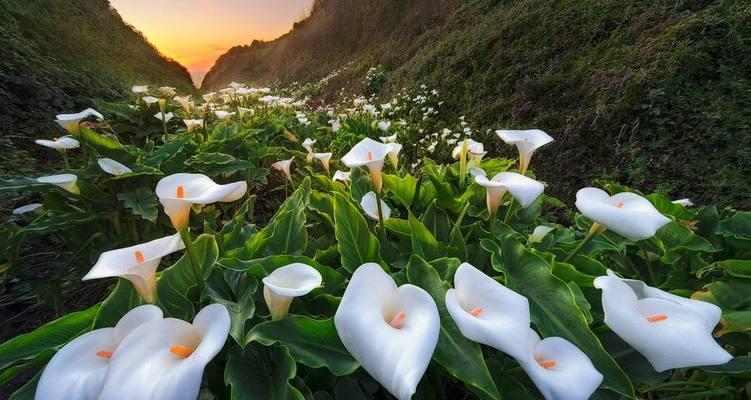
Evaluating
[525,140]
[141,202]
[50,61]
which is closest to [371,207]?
[525,140]

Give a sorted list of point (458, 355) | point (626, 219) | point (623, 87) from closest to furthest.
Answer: point (458, 355), point (626, 219), point (623, 87)

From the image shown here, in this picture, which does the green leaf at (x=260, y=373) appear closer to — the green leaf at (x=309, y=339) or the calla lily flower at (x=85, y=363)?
the green leaf at (x=309, y=339)

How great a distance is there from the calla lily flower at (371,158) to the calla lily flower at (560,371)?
24.9 inches

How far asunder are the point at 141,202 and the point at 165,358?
4.75ft

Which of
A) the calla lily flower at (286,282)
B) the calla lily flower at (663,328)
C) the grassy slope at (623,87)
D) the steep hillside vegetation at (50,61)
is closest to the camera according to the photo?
the calla lily flower at (663,328)

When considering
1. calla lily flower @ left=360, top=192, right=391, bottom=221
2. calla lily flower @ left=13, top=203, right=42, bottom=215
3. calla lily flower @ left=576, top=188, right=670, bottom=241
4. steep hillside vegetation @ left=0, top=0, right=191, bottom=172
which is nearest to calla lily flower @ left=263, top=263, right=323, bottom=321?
calla lily flower @ left=360, top=192, right=391, bottom=221

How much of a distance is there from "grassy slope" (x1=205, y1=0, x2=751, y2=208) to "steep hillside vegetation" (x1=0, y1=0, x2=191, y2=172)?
493 centimetres

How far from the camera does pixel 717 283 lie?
1021mm

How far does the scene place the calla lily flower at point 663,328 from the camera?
69cm

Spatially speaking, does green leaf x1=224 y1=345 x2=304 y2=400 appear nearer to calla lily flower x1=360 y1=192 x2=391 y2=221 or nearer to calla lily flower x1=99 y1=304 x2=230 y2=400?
calla lily flower x1=99 y1=304 x2=230 y2=400

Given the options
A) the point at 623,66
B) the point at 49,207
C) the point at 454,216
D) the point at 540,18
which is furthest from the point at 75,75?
the point at 540,18

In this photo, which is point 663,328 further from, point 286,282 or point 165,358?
point 165,358

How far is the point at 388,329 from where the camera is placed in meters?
0.66

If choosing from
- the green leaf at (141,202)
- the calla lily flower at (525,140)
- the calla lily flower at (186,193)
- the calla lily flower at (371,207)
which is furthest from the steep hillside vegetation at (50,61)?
the calla lily flower at (525,140)
